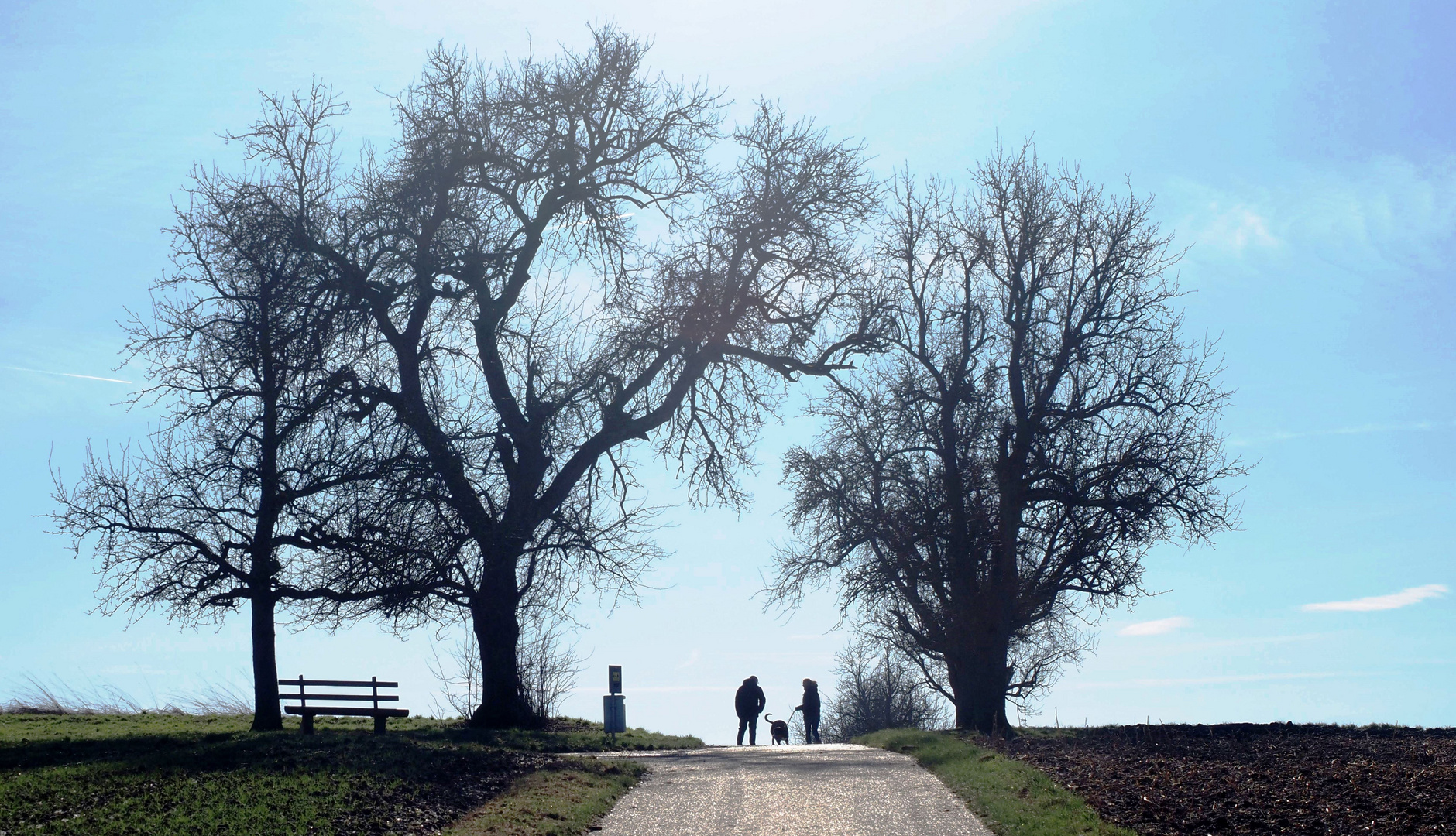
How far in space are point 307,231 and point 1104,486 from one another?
57.3ft

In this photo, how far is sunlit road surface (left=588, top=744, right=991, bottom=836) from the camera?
11266 millimetres

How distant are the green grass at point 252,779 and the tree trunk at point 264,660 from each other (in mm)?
2860

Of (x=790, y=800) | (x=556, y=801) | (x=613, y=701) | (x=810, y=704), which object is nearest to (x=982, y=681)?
(x=810, y=704)

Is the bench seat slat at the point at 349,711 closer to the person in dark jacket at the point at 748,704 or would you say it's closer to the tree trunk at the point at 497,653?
the tree trunk at the point at 497,653

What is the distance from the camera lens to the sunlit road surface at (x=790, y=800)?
11266 millimetres

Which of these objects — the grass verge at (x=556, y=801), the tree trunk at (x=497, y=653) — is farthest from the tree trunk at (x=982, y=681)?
the grass verge at (x=556, y=801)

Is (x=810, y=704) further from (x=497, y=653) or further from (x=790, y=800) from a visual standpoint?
(x=790, y=800)

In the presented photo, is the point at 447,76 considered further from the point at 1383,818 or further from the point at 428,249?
the point at 1383,818

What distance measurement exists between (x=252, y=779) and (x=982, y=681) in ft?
63.2

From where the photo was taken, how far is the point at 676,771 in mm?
15711

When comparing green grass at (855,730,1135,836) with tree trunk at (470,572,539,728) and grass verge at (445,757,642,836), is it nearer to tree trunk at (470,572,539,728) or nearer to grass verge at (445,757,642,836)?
grass verge at (445,757,642,836)

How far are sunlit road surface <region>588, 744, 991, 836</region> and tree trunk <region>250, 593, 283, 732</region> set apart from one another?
877 cm

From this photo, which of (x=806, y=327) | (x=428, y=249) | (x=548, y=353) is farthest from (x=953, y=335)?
(x=428, y=249)

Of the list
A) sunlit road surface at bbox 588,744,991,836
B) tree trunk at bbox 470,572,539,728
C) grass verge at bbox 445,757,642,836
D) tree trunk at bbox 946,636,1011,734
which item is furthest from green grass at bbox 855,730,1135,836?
tree trunk at bbox 946,636,1011,734
